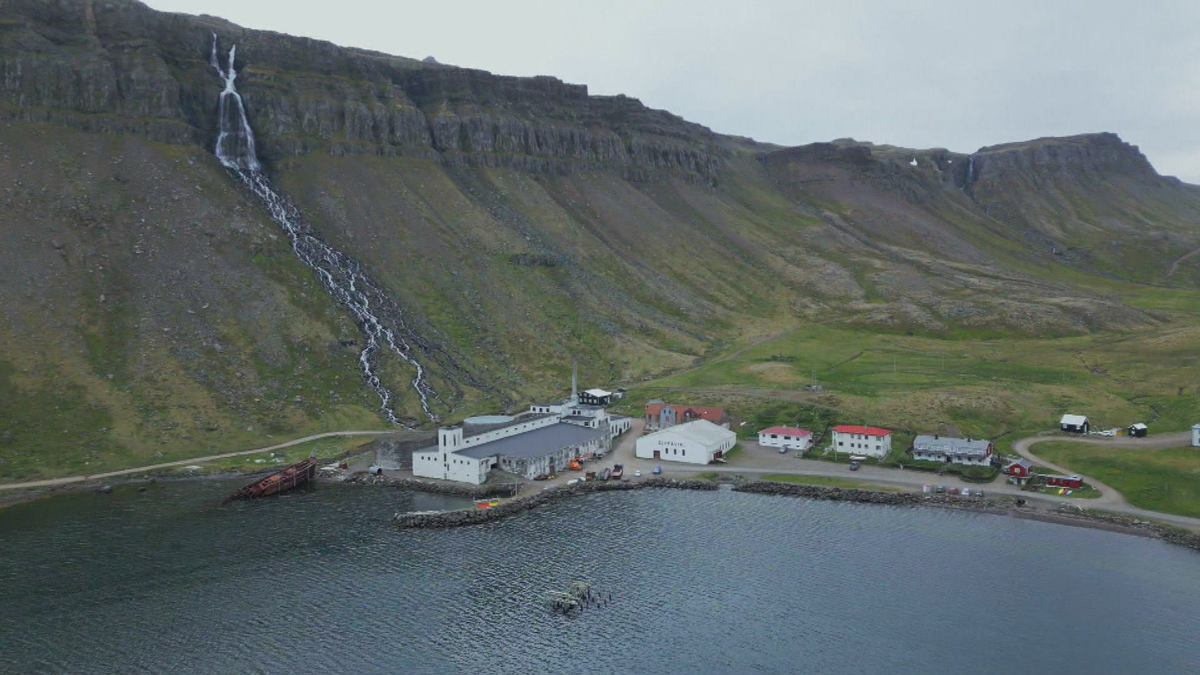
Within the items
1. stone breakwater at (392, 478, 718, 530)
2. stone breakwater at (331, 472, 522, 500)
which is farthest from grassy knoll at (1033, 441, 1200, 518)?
stone breakwater at (331, 472, 522, 500)

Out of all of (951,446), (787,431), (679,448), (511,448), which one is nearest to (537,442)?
(511,448)

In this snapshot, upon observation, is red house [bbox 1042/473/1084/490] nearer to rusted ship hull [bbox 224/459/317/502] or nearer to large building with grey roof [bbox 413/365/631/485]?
large building with grey roof [bbox 413/365/631/485]

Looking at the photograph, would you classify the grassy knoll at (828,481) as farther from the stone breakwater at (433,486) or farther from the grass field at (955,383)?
the stone breakwater at (433,486)

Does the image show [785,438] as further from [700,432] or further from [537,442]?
[537,442]

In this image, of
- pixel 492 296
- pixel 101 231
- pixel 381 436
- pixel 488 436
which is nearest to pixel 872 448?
pixel 488 436

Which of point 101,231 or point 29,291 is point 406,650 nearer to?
point 29,291

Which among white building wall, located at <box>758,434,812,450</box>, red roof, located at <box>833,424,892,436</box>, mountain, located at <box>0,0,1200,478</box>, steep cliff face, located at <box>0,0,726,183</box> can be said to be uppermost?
steep cliff face, located at <box>0,0,726,183</box>
